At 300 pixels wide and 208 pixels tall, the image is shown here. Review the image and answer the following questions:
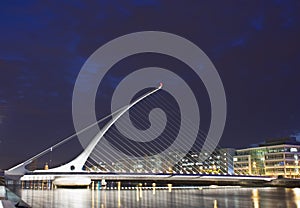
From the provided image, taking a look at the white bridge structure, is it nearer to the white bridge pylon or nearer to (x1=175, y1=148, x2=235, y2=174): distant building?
the white bridge pylon

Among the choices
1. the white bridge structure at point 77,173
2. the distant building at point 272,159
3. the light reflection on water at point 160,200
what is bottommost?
the light reflection on water at point 160,200

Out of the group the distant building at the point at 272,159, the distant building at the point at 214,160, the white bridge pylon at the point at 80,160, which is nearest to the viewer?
the white bridge pylon at the point at 80,160

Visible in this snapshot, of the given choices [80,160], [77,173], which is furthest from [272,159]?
[77,173]

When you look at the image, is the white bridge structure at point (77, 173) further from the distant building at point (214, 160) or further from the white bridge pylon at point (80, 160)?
the distant building at point (214, 160)

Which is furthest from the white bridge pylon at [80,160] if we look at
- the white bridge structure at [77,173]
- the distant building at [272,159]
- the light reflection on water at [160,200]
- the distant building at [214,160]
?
the distant building at [214,160]

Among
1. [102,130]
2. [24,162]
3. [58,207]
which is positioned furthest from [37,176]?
[58,207]

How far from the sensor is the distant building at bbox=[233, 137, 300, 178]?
8338 centimetres

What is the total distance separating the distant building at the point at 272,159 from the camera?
83.4 meters

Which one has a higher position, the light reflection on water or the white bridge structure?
the white bridge structure

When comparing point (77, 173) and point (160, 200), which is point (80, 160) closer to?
point (77, 173)

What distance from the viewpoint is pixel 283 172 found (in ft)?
271

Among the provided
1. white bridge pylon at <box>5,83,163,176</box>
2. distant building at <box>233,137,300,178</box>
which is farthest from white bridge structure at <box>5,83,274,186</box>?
distant building at <box>233,137,300,178</box>

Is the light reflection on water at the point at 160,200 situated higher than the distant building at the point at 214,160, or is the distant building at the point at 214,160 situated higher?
the distant building at the point at 214,160

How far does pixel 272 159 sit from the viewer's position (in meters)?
87.1
